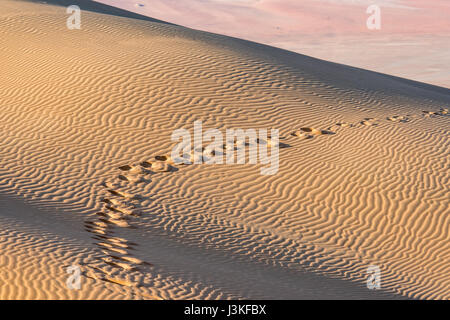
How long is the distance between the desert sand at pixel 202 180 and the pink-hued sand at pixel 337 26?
4269 centimetres

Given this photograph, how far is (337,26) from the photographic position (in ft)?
291

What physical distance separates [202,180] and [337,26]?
82955mm

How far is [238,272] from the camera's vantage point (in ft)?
25.3

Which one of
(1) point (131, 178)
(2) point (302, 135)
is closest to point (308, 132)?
(2) point (302, 135)

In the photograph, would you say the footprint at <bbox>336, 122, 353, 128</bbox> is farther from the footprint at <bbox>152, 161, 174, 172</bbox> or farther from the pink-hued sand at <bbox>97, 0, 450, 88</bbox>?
the pink-hued sand at <bbox>97, 0, 450, 88</bbox>

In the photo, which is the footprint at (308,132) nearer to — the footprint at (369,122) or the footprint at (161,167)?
the footprint at (369,122)

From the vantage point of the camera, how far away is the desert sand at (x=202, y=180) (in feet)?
23.8

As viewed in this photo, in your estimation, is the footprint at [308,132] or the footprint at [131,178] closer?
the footprint at [131,178]

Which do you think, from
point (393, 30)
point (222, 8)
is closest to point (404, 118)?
point (393, 30)

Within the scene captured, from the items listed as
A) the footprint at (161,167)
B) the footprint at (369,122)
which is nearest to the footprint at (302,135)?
the footprint at (369,122)

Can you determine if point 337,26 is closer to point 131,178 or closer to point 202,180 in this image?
point 202,180
